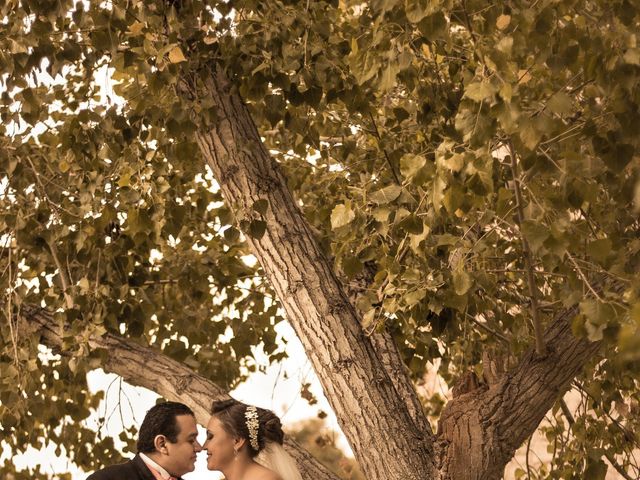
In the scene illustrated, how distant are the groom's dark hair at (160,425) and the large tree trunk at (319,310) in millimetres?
475

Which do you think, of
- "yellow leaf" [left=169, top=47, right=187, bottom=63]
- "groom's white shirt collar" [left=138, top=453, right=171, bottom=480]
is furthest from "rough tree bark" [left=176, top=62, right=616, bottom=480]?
"groom's white shirt collar" [left=138, top=453, right=171, bottom=480]

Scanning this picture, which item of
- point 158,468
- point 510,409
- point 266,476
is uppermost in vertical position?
point 158,468

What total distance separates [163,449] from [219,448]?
26cm

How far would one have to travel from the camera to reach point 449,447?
3328 mm

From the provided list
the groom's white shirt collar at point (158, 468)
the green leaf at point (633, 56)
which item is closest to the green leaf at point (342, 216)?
the green leaf at point (633, 56)

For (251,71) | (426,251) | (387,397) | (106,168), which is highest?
(106,168)

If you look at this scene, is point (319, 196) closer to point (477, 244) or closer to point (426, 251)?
point (426, 251)

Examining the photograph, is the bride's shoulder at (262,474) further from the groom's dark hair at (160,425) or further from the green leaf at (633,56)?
the green leaf at (633,56)

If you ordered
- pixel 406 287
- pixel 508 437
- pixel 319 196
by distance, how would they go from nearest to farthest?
pixel 406 287 → pixel 508 437 → pixel 319 196

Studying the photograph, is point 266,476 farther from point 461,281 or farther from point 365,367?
point 461,281

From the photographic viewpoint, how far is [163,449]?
11.3ft

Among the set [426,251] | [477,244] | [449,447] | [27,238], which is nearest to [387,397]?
[449,447]

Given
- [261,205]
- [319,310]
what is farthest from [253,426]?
[261,205]

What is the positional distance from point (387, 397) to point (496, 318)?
31.4 inches
